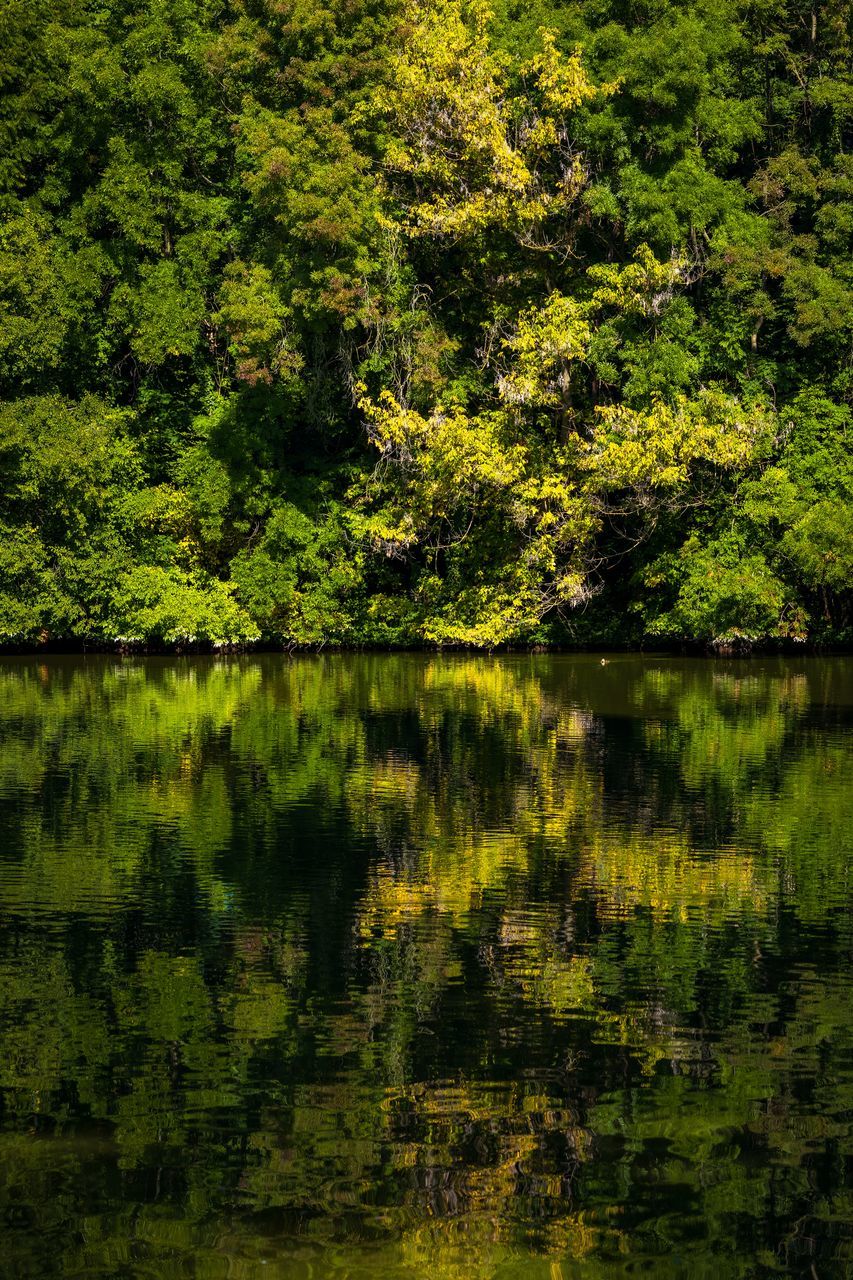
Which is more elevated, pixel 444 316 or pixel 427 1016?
pixel 444 316

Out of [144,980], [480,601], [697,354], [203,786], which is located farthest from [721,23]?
[144,980]

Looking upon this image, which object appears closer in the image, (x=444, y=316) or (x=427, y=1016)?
(x=427, y=1016)

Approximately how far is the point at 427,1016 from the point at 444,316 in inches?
1407

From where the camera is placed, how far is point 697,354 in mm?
43531

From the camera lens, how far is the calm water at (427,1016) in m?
7.79

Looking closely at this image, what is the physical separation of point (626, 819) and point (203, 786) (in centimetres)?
514

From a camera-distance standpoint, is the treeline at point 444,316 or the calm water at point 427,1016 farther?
the treeline at point 444,316

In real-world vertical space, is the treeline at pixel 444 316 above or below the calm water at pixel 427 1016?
above

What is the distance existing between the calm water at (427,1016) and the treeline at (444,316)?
19699mm

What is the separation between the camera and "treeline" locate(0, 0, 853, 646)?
136 ft

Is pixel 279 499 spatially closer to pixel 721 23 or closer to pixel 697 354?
pixel 697 354

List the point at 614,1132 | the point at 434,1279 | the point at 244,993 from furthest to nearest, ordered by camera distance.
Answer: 1. the point at 244,993
2. the point at 614,1132
3. the point at 434,1279

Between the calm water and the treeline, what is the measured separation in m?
19.7

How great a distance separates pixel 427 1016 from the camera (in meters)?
10.8
